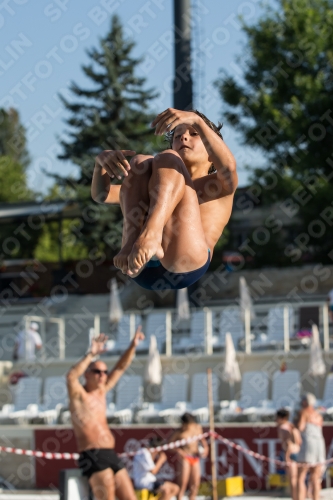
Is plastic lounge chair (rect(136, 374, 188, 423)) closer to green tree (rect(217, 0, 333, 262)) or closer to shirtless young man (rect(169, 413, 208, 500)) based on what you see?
shirtless young man (rect(169, 413, 208, 500))

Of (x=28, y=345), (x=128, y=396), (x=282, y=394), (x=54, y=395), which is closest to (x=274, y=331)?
(x=282, y=394)

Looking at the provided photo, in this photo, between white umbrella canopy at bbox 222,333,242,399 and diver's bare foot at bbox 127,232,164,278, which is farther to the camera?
white umbrella canopy at bbox 222,333,242,399

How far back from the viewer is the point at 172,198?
16.7ft

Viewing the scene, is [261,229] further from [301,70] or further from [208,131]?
[208,131]

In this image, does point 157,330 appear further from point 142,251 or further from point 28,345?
point 142,251

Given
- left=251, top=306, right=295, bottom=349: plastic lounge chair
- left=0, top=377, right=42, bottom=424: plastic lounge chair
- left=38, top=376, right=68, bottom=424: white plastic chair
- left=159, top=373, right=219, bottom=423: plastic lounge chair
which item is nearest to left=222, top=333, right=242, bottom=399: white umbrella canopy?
left=159, top=373, right=219, bottom=423: plastic lounge chair

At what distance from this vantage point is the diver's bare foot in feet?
15.9

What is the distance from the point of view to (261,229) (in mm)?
27891

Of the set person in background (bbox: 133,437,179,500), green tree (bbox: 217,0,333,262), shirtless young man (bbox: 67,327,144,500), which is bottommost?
person in background (bbox: 133,437,179,500)

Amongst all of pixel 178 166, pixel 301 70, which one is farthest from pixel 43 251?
pixel 178 166

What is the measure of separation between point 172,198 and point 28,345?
523 inches

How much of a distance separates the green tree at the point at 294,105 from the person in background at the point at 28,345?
344 inches

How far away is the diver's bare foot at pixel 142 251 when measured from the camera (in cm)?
486

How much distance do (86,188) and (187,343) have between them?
12.2m
